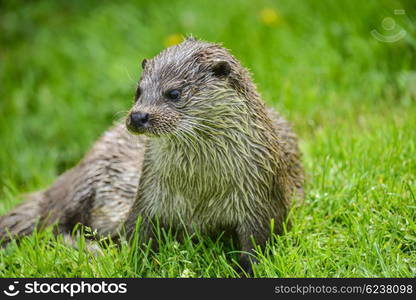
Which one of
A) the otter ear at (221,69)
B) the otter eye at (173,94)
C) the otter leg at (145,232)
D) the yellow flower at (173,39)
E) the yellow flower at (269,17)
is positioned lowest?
the otter leg at (145,232)

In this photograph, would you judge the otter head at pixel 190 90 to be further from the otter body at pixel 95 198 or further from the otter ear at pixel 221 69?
the otter body at pixel 95 198

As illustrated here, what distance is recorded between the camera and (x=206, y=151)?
3.39 meters

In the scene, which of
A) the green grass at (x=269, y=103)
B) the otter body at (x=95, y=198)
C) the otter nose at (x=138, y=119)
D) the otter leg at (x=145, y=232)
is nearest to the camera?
the otter nose at (x=138, y=119)

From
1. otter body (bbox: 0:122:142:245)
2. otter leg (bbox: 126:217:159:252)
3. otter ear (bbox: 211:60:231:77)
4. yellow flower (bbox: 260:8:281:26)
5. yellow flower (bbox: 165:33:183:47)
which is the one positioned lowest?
otter leg (bbox: 126:217:159:252)

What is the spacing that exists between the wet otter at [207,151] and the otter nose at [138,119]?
41 millimetres

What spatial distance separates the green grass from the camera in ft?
11.3

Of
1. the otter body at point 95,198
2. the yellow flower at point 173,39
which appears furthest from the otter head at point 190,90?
the yellow flower at point 173,39

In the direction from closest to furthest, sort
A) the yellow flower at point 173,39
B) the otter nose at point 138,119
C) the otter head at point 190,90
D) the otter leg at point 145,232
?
the otter nose at point 138,119 → the otter head at point 190,90 → the otter leg at point 145,232 → the yellow flower at point 173,39

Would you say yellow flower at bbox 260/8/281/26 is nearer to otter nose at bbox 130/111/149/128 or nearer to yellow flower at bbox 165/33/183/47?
yellow flower at bbox 165/33/183/47

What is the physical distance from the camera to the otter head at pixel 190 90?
10.8 feet

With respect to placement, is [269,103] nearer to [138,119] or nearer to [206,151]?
[206,151]

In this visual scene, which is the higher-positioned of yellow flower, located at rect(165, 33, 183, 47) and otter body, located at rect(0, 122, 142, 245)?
yellow flower, located at rect(165, 33, 183, 47)

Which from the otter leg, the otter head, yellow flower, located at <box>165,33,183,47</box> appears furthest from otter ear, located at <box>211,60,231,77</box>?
yellow flower, located at <box>165,33,183,47</box>

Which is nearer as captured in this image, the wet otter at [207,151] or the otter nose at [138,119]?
the otter nose at [138,119]
